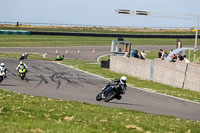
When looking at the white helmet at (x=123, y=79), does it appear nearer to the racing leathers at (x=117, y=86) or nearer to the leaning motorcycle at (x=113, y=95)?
the racing leathers at (x=117, y=86)

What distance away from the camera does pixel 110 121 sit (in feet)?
34.0

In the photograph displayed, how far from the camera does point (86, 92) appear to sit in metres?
22.1

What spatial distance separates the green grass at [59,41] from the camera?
64750mm

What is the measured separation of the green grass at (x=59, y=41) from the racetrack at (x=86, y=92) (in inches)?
1353

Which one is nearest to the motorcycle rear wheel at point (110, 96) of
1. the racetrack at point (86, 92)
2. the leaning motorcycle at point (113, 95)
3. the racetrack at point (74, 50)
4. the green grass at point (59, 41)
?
the leaning motorcycle at point (113, 95)

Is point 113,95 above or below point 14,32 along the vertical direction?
below

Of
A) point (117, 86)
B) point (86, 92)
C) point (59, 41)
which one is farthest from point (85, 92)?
point (59, 41)

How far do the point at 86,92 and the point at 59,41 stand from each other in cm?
4973

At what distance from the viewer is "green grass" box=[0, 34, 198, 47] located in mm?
64750

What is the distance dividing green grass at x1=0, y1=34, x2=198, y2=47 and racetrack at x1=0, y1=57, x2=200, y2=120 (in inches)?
1353

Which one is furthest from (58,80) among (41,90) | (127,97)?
(127,97)

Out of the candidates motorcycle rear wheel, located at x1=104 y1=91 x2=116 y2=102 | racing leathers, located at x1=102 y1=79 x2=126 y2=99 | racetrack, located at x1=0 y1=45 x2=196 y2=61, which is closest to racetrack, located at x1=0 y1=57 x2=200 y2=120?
motorcycle rear wheel, located at x1=104 y1=91 x2=116 y2=102

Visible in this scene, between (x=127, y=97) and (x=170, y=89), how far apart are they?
17.8 ft

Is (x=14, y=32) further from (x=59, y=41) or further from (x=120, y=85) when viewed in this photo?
(x=120, y=85)
